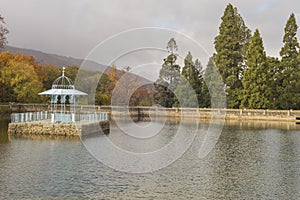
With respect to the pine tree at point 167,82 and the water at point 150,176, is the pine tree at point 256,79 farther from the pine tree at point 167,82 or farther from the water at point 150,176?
the water at point 150,176

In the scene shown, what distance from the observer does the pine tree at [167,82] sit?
2408 inches

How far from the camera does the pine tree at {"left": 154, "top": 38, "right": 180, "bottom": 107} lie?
201 ft

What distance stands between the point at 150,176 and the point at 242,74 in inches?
1711

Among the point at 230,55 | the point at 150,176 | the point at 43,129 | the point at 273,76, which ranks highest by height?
the point at 230,55

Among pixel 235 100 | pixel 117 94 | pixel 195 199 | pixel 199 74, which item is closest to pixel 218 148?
pixel 195 199

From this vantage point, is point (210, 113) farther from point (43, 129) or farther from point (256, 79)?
point (43, 129)

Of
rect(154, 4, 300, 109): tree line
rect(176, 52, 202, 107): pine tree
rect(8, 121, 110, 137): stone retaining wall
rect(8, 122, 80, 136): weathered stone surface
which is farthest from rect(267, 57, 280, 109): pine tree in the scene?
rect(8, 122, 80, 136): weathered stone surface

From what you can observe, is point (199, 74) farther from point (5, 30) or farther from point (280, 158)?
point (280, 158)

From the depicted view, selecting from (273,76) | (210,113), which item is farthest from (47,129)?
(273,76)

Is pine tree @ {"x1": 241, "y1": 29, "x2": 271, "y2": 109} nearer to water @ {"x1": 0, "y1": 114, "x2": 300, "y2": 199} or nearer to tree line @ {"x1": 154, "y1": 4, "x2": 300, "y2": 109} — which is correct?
tree line @ {"x1": 154, "y1": 4, "x2": 300, "y2": 109}

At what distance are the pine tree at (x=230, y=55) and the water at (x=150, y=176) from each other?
31.0 m

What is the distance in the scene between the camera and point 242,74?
182 feet

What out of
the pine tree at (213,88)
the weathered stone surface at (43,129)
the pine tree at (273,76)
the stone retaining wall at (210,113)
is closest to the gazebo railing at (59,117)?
the weathered stone surface at (43,129)

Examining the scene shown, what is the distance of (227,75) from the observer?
178ft
